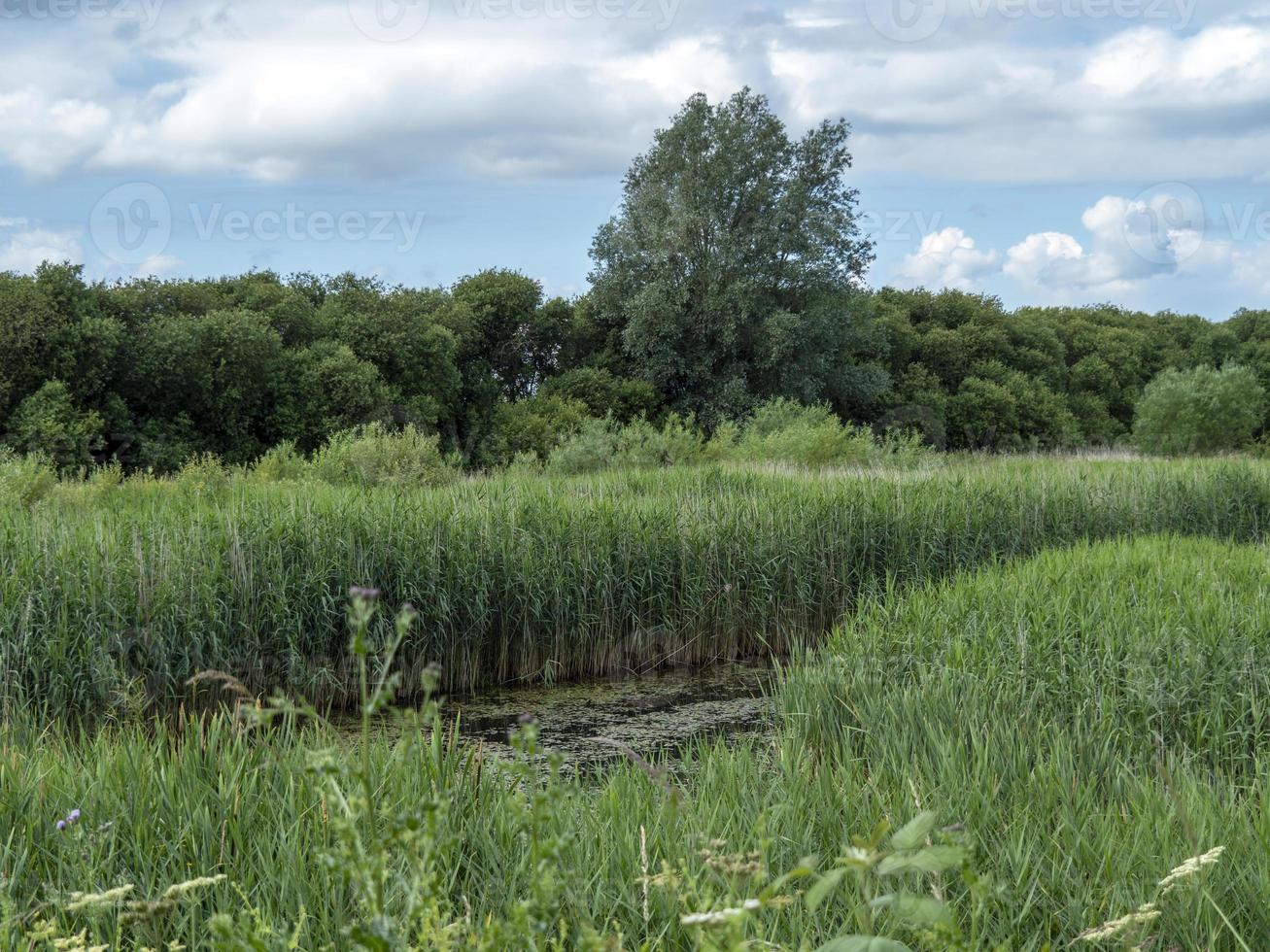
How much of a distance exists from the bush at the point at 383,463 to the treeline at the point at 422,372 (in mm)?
3802

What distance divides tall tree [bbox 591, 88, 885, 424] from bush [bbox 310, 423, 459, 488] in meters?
11.6

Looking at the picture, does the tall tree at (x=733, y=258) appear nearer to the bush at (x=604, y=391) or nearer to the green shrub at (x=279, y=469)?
the bush at (x=604, y=391)

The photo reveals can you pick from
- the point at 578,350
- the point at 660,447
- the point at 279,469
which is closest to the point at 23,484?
the point at 279,469

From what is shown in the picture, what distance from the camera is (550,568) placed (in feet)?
28.8

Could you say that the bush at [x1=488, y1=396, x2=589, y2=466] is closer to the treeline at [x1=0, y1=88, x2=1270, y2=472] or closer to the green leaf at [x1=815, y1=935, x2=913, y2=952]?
the treeline at [x1=0, y1=88, x2=1270, y2=472]

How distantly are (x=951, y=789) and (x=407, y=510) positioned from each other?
5933mm

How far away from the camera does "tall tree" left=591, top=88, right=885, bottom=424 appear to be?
25.8 m

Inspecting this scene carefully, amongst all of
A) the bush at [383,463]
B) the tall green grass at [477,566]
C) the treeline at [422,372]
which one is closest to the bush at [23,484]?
the tall green grass at [477,566]

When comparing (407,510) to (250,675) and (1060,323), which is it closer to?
(250,675)

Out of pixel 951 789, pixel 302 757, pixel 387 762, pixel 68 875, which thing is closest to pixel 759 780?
pixel 951 789

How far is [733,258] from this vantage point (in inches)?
1003

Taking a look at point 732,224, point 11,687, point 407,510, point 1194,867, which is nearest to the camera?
point 1194,867

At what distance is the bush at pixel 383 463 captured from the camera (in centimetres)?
1425

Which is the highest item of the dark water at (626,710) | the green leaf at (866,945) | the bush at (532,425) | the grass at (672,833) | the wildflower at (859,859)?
the bush at (532,425)
